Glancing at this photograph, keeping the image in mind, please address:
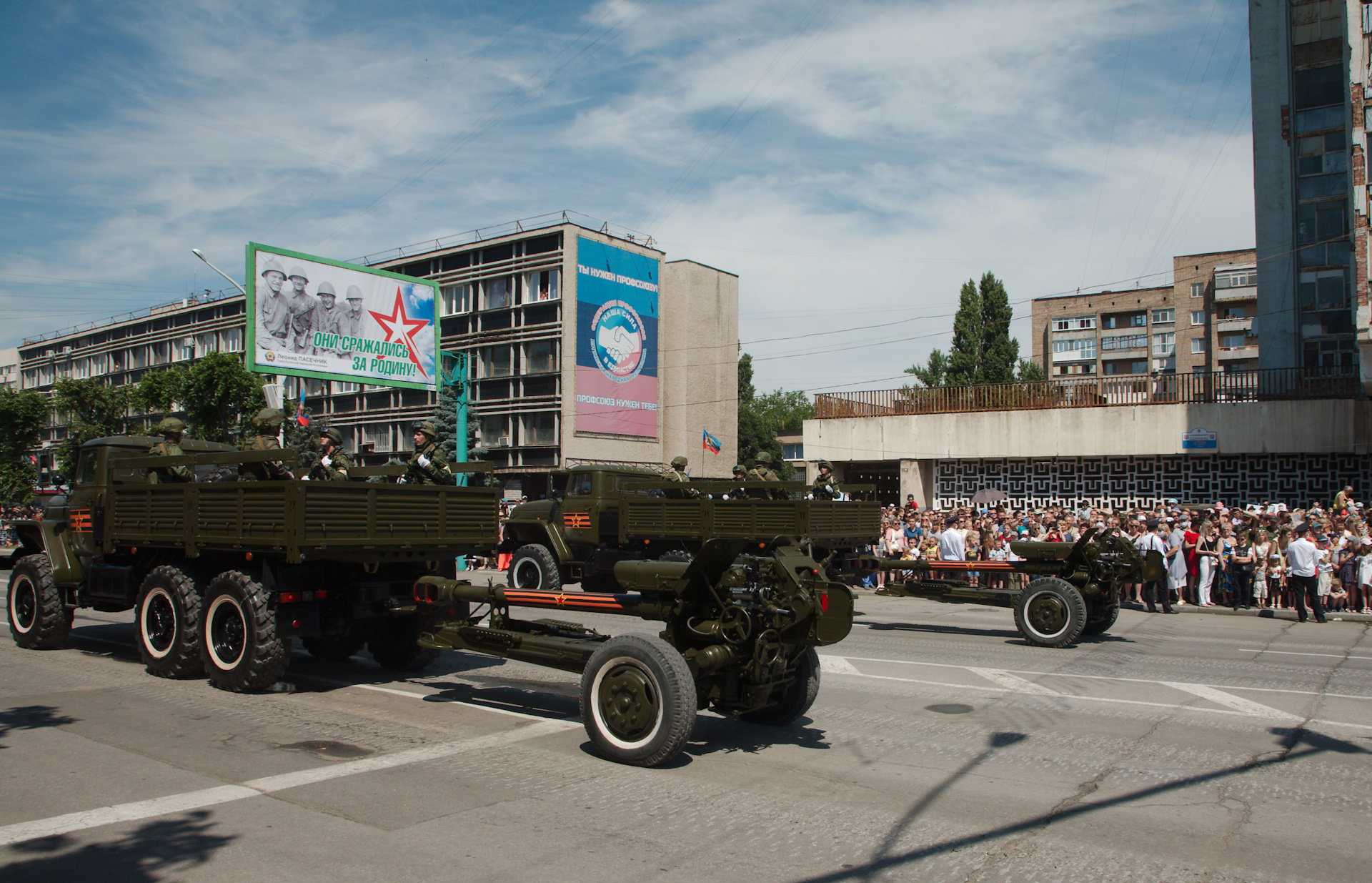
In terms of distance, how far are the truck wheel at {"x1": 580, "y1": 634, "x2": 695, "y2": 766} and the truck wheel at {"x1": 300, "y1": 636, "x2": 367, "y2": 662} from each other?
442 centimetres

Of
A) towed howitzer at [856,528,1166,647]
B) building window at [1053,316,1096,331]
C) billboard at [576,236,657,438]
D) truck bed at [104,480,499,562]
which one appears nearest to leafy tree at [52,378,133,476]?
billboard at [576,236,657,438]

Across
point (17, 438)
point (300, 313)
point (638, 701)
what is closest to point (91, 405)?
point (17, 438)

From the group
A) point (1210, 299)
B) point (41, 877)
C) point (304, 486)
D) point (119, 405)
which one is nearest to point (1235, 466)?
point (304, 486)

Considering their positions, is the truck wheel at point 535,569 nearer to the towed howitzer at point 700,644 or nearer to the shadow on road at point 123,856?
the towed howitzer at point 700,644

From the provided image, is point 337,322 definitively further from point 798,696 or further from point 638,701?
point 638,701

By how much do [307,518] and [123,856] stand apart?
361cm

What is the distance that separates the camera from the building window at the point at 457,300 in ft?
196

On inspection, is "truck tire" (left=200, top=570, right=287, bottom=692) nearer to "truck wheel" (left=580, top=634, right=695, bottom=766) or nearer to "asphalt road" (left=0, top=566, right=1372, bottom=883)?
"asphalt road" (left=0, top=566, right=1372, bottom=883)

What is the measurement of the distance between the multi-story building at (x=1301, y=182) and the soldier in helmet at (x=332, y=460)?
1451 inches

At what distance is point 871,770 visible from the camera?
6.47 m

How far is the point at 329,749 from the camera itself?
6.81 metres

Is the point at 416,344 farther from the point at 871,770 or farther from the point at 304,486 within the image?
the point at 871,770

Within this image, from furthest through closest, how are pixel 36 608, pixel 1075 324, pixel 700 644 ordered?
pixel 1075 324, pixel 36 608, pixel 700 644

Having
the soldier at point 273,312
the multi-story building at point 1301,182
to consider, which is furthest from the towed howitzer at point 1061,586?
the multi-story building at point 1301,182
